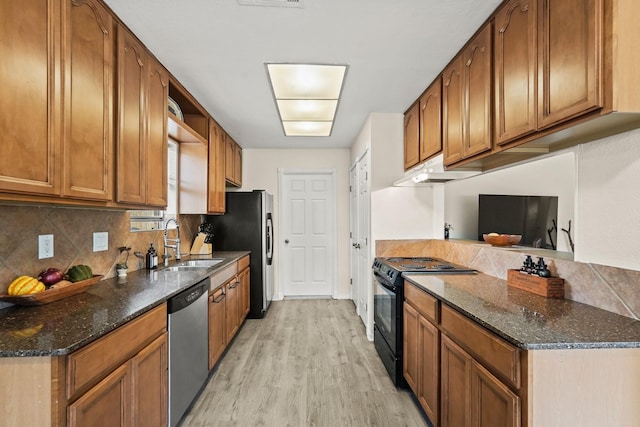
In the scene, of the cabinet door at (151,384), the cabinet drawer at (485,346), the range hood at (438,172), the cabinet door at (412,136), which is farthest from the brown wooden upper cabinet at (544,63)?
the cabinet door at (151,384)

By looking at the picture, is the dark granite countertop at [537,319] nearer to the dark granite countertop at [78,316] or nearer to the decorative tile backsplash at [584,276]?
the decorative tile backsplash at [584,276]

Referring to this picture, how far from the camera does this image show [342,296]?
16.3 feet

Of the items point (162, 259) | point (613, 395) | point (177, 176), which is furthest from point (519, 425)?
point (177, 176)

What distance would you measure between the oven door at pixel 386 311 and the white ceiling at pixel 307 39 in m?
1.67

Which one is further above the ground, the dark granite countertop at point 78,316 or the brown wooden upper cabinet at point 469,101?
the brown wooden upper cabinet at point 469,101

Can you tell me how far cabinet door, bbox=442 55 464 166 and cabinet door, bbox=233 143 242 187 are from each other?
296cm

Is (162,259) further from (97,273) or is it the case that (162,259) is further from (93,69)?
(93,69)

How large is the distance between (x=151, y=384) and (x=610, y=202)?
92.0 inches

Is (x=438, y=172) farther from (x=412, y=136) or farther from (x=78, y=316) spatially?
(x=78, y=316)

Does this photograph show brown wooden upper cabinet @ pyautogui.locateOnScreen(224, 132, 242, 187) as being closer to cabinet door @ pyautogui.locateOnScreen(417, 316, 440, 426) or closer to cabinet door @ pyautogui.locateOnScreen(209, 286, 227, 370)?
cabinet door @ pyautogui.locateOnScreen(209, 286, 227, 370)

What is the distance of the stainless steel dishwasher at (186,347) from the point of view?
6.02 feet

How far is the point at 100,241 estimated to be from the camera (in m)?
2.12

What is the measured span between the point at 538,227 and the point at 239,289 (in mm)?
2910

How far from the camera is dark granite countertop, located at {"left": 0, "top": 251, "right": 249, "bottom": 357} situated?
1066mm
